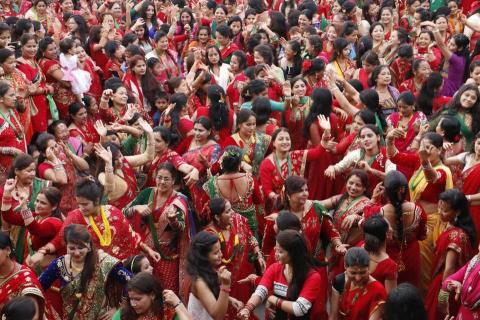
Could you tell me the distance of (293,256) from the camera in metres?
4.29

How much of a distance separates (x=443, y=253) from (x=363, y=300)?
31.9 inches

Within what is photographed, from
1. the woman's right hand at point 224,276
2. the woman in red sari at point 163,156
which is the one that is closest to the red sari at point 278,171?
the woman in red sari at point 163,156

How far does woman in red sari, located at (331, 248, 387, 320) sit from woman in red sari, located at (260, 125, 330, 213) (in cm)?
139

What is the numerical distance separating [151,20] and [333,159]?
4.60 meters

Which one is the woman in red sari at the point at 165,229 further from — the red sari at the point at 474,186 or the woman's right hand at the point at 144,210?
the red sari at the point at 474,186

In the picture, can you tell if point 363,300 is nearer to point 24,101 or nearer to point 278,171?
point 278,171

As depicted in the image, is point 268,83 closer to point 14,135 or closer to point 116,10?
point 14,135

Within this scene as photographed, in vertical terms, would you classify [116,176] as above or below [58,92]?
above

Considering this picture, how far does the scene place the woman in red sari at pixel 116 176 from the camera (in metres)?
5.57

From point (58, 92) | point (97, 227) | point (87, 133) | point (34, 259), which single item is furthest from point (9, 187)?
point (58, 92)

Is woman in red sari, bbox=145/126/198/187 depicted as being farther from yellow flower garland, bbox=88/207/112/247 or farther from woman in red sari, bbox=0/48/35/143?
woman in red sari, bbox=0/48/35/143

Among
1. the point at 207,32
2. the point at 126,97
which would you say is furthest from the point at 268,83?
the point at 207,32

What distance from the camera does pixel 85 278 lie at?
4.32 metres

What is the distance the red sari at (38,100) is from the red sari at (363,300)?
142 inches
